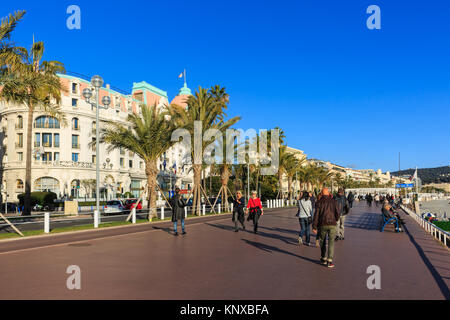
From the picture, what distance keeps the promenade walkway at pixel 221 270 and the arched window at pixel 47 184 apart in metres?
42.5

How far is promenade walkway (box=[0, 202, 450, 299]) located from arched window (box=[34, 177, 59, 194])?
42476 millimetres

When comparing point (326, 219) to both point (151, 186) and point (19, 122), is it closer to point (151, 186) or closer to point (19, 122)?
point (151, 186)

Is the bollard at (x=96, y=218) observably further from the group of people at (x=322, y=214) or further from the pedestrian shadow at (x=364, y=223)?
the pedestrian shadow at (x=364, y=223)

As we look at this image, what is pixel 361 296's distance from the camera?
5.71 metres

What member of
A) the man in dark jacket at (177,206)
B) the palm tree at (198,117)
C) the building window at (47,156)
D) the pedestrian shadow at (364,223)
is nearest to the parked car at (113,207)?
the palm tree at (198,117)

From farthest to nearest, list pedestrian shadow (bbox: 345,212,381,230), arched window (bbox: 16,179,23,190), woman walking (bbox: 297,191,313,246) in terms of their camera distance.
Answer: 1. arched window (bbox: 16,179,23,190)
2. pedestrian shadow (bbox: 345,212,381,230)
3. woman walking (bbox: 297,191,313,246)

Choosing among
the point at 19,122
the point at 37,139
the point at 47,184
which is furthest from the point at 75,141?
the point at 19,122

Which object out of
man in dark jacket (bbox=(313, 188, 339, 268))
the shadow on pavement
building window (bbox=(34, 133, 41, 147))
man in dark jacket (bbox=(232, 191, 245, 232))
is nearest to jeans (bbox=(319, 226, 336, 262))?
man in dark jacket (bbox=(313, 188, 339, 268))

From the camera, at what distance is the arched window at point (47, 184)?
5109 cm

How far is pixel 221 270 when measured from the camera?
7762 millimetres

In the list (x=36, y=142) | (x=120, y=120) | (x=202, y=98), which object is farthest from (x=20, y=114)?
(x=202, y=98)

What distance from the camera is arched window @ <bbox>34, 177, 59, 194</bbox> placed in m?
51.1

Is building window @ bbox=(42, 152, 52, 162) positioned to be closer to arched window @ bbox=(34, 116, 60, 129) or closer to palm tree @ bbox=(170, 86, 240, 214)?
arched window @ bbox=(34, 116, 60, 129)
